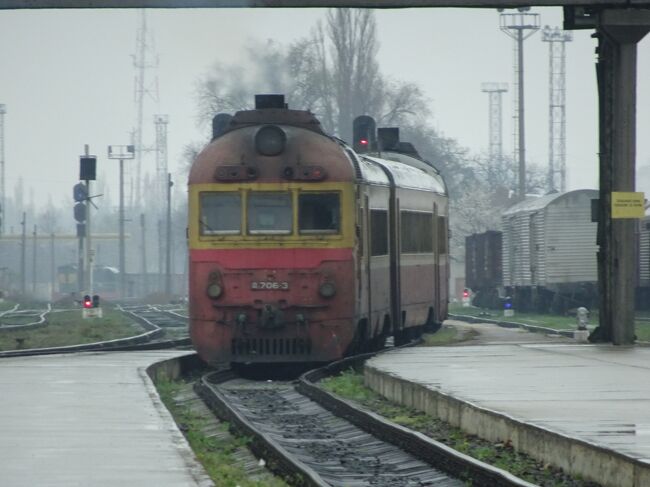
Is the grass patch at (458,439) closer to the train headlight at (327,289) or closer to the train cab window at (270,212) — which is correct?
the train headlight at (327,289)

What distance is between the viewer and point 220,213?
21.2 meters

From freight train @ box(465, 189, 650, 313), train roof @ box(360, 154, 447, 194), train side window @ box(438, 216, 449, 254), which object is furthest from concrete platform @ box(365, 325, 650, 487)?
freight train @ box(465, 189, 650, 313)

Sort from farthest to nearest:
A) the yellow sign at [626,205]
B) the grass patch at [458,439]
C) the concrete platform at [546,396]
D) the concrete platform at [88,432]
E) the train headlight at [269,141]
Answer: the yellow sign at [626,205]
the train headlight at [269,141]
the grass patch at [458,439]
the concrete platform at [546,396]
the concrete platform at [88,432]

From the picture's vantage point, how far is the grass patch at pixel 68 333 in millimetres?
32781

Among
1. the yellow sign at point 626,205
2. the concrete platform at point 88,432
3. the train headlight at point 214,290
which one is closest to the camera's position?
the concrete platform at point 88,432

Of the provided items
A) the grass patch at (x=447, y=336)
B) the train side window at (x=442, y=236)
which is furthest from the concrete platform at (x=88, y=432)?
the train side window at (x=442, y=236)

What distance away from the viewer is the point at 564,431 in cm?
1125

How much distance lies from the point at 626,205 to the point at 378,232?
3.47m

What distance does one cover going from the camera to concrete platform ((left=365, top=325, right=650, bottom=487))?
10344mm

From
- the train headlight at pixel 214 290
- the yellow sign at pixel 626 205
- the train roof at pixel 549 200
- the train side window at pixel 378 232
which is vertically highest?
the train roof at pixel 549 200

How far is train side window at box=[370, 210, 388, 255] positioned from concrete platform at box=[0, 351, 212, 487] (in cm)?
377

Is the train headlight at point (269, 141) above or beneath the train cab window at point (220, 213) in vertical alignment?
above

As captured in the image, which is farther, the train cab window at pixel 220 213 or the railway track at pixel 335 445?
the train cab window at pixel 220 213

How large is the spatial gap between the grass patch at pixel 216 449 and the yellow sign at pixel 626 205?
6528 millimetres
